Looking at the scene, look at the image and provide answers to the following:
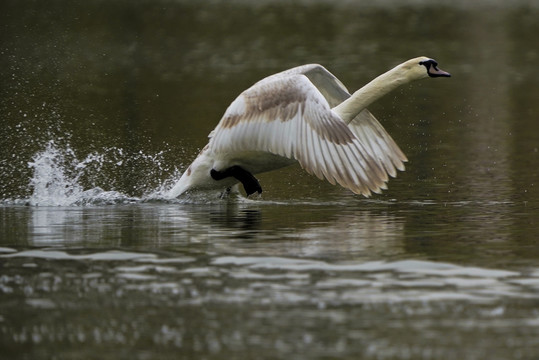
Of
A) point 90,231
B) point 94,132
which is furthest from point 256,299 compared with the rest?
point 94,132

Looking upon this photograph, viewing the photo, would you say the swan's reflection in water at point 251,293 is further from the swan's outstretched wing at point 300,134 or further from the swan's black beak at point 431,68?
the swan's black beak at point 431,68

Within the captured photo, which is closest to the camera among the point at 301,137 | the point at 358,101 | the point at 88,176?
the point at 301,137

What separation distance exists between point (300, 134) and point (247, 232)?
5.29ft

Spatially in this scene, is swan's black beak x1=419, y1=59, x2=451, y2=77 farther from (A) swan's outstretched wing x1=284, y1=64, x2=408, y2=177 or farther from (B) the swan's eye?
(A) swan's outstretched wing x1=284, y1=64, x2=408, y2=177

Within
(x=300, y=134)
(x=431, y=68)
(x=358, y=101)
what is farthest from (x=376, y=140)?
(x=300, y=134)

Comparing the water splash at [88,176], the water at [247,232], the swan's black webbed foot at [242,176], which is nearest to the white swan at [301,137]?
the swan's black webbed foot at [242,176]

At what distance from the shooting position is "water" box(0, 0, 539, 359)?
7577 millimetres

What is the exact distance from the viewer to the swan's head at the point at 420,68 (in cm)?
1377

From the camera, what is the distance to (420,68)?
13805 millimetres

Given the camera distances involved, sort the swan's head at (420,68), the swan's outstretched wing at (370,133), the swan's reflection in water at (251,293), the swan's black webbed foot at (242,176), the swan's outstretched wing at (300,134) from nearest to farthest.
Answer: the swan's reflection in water at (251,293)
the swan's outstretched wing at (300,134)
the swan's black webbed foot at (242,176)
the swan's head at (420,68)
the swan's outstretched wing at (370,133)

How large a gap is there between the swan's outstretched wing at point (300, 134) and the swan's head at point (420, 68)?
4.62 ft

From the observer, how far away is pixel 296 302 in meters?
8.27

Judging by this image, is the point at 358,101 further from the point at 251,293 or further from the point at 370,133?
A: the point at 251,293

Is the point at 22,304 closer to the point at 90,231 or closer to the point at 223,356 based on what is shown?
the point at 223,356
